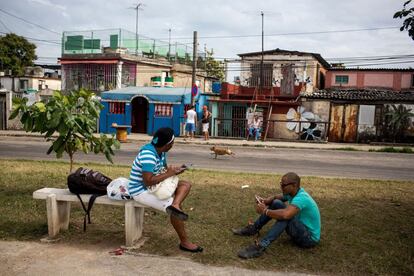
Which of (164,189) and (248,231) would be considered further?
(248,231)

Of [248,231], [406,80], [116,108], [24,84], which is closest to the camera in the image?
[248,231]

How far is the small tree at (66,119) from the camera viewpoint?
6.67 metres

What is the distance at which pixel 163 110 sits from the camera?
27062mm

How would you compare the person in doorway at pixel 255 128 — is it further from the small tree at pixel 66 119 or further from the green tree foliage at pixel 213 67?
the green tree foliage at pixel 213 67

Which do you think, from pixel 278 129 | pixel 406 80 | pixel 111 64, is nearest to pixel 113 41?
pixel 111 64

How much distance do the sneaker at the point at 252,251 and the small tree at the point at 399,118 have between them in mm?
22247

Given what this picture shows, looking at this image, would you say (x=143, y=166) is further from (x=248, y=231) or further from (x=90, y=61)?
(x=90, y=61)

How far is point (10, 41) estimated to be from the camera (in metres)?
52.0

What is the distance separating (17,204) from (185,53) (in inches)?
1313

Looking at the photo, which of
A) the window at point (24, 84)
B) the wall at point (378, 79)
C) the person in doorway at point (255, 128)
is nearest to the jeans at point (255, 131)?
the person in doorway at point (255, 128)

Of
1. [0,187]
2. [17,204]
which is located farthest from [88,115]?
[0,187]

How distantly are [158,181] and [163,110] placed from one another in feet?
73.7

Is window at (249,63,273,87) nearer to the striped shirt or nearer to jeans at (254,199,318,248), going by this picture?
jeans at (254,199,318,248)

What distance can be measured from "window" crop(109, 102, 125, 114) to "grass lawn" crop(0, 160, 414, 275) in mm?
19087
